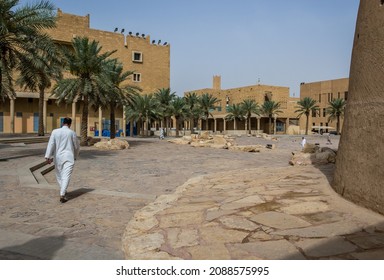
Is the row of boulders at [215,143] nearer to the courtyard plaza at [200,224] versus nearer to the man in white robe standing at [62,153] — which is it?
the courtyard plaza at [200,224]

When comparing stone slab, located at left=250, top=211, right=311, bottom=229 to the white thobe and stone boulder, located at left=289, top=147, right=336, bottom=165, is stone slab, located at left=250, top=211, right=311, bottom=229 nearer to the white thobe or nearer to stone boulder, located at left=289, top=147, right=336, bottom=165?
the white thobe

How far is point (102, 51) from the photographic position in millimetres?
44500

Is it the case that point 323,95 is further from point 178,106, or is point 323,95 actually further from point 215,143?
point 215,143

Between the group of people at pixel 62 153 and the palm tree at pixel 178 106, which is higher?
the palm tree at pixel 178 106

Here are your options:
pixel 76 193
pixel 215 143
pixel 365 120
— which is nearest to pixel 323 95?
pixel 215 143

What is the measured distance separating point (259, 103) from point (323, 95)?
16.1 meters

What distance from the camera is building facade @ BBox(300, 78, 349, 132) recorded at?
6669cm

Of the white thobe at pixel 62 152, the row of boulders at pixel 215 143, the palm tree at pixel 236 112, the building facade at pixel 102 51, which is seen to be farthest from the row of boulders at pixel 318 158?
the palm tree at pixel 236 112

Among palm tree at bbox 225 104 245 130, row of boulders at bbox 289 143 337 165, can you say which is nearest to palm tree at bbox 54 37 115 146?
row of boulders at bbox 289 143 337 165

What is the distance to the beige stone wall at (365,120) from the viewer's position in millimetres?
4641

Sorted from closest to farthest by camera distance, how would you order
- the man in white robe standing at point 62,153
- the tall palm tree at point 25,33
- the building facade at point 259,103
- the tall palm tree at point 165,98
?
the man in white robe standing at point 62,153 < the tall palm tree at point 25,33 < the tall palm tree at point 165,98 < the building facade at point 259,103

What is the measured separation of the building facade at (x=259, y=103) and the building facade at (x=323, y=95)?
4.73 metres

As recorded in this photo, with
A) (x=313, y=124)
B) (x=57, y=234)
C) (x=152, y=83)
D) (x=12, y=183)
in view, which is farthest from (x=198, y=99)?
(x=57, y=234)

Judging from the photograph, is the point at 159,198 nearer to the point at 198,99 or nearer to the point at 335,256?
the point at 335,256
